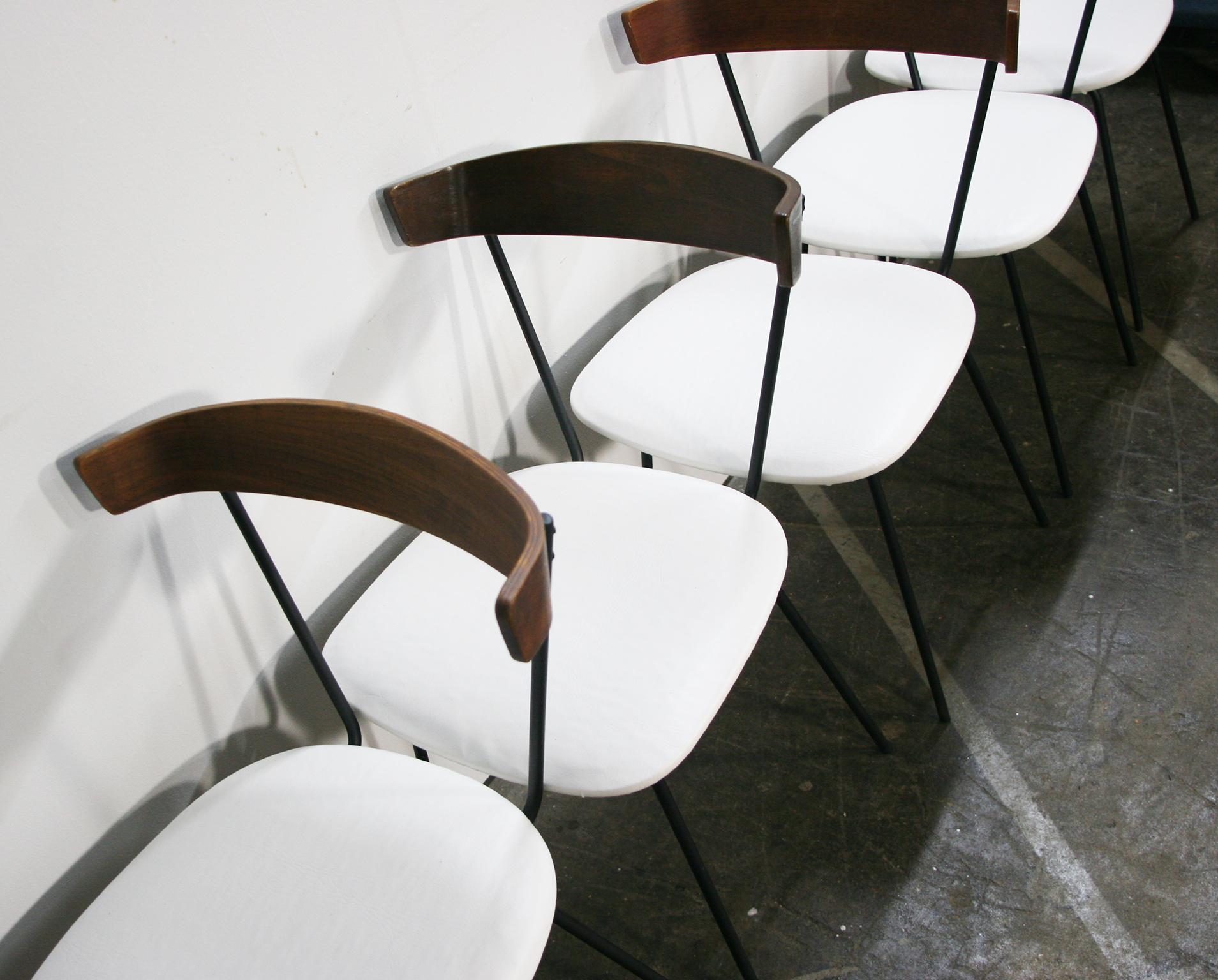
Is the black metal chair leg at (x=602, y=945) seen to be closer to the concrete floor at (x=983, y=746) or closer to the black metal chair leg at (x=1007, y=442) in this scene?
the concrete floor at (x=983, y=746)

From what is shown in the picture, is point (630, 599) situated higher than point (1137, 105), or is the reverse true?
point (630, 599)

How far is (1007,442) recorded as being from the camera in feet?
5.62

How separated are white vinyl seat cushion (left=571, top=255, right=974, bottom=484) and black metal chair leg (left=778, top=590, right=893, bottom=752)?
0.54 ft

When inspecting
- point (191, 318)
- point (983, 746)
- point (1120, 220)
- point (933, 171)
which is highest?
point (191, 318)

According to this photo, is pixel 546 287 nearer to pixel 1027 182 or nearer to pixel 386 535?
pixel 386 535

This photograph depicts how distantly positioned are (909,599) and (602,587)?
0.52 metres

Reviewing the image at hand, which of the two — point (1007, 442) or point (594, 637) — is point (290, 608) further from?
point (1007, 442)

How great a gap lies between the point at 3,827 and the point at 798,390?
0.94m

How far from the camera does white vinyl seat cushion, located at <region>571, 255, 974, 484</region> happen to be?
1.24m

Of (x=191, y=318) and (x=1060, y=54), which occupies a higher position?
(x=191, y=318)

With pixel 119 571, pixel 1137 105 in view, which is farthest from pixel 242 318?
pixel 1137 105

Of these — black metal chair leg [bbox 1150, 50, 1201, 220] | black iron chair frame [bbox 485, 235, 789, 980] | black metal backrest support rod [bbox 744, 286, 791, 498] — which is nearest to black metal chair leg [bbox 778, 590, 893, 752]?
black iron chair frame [bbox 485, 235, 789, 980]

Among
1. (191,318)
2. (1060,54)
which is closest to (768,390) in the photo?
(191,318)

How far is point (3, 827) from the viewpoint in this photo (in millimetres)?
968
